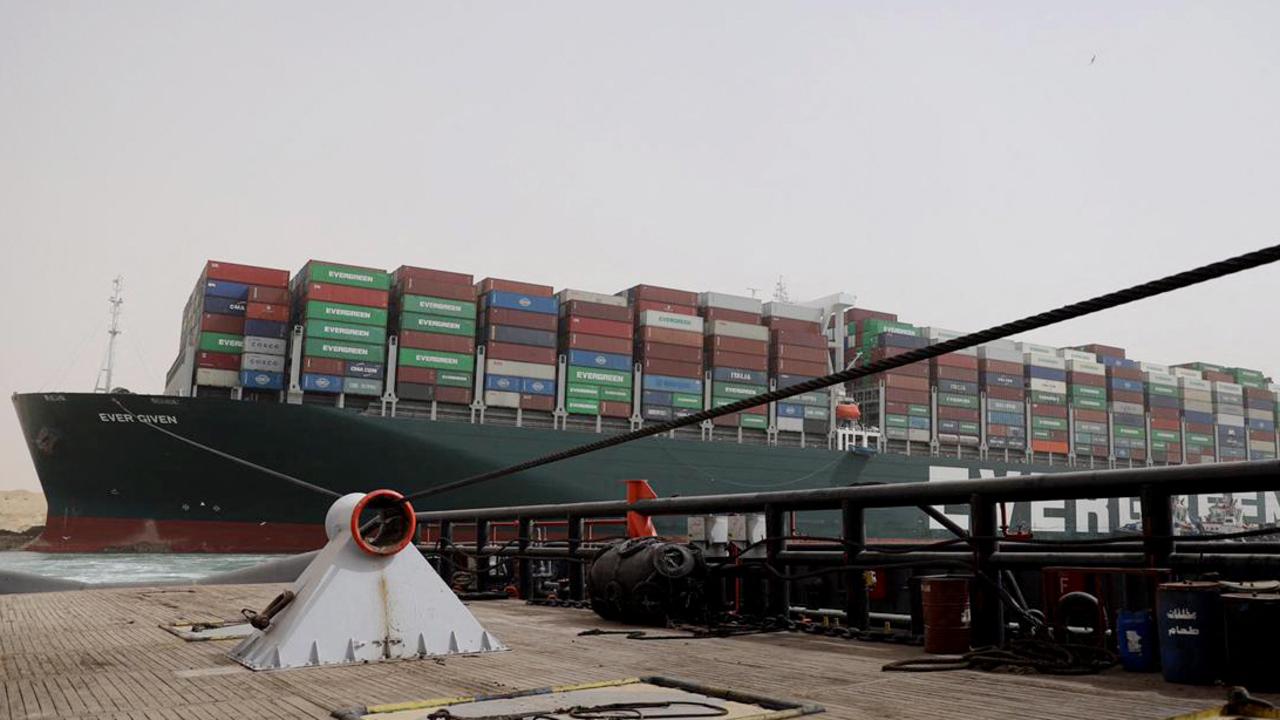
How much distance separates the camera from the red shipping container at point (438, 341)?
94.6 feet

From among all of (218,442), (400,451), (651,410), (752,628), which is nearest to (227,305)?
(218,442)

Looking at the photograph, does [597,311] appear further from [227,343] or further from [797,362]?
[227,343]

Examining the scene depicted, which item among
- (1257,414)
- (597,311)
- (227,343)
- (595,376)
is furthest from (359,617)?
(1257,414)

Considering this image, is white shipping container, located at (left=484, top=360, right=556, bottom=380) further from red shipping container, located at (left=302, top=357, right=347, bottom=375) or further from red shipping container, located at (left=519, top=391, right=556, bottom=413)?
red shipping container, located at (left=302, top=357, right=347, bottom=375)

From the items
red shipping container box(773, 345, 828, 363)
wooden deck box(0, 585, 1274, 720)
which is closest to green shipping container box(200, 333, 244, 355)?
red shipping container box(773, 345, 828, 363)

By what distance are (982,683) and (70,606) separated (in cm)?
715

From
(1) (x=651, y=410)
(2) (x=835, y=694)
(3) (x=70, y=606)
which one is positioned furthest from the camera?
(1) (x=651, y=410)

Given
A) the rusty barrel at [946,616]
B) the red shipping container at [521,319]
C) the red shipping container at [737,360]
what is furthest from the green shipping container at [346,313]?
the rusty barrel at [946,616]

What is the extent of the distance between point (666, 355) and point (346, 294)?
459 inches

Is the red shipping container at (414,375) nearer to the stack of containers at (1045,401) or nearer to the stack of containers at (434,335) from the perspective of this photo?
the stack of containers at (434,335)

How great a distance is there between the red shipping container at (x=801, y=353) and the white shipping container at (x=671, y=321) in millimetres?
3844

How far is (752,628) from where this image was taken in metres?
5.57

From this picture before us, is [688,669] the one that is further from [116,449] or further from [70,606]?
[116,449]

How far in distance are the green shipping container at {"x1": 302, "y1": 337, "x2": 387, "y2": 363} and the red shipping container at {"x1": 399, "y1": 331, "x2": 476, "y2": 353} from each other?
1.05 metres
